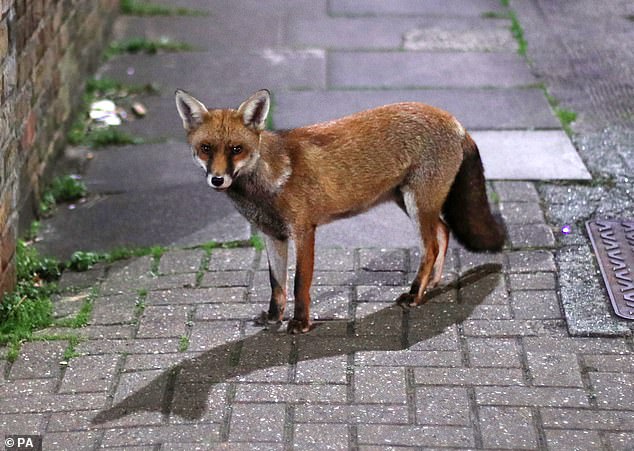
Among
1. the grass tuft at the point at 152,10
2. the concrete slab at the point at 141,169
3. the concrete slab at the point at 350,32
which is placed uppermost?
the concrete slab at the point at 141,169

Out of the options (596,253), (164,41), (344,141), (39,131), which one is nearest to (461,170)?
(344,141)

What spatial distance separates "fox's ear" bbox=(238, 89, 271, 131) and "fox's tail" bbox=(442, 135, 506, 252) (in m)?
1.18

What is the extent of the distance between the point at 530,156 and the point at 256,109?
9.36ft

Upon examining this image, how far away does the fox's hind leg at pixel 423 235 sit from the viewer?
520 centimetres

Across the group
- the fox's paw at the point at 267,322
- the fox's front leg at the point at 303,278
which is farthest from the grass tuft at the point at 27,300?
the fox's front leg at the point at 303,278

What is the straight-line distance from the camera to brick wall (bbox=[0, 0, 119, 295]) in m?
5.50

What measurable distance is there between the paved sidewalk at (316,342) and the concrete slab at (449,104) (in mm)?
23

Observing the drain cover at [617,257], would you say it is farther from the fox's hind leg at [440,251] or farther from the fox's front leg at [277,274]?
the fox's front leg at [277,274]

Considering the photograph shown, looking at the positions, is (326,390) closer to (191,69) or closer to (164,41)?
(191,69)

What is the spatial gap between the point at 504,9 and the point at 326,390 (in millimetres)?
6352

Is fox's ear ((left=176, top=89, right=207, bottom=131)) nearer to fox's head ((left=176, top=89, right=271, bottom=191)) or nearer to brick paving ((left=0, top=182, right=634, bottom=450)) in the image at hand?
fox's head ((left=176, top=89, right=271, bottom=191))

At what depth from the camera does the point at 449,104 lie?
7797 mm

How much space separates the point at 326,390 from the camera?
15.2 ft

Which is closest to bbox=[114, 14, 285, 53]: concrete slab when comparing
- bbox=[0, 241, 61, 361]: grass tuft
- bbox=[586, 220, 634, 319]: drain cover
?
bbox=[0, 241, 61, 361]: grass tuft
